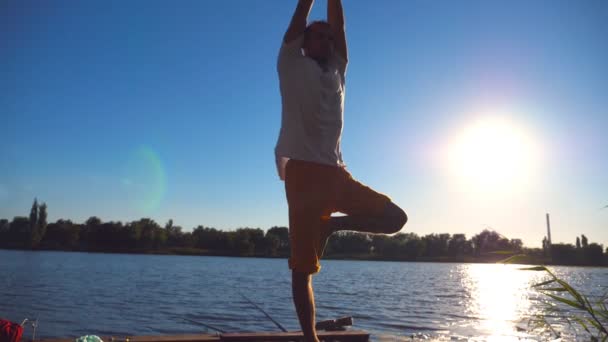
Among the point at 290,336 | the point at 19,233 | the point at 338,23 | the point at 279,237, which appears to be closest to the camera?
the point at 338,23

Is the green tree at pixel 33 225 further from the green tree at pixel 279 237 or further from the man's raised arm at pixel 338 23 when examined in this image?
the man's raised arm at pixel 338 23

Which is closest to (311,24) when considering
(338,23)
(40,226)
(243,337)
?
(338,23)

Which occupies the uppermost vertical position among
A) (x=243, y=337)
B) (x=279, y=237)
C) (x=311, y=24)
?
(x=279, y=237)

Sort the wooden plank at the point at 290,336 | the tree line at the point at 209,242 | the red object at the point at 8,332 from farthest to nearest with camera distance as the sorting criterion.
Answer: the tree line at the point at 209,242
the wooden plank at the point at 290,336
the red object at the point at 8,332

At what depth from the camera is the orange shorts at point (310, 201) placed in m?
2.83

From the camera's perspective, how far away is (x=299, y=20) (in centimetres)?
292

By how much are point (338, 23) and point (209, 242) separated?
11787 cm

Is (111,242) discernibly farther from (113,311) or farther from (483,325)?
(483,325)

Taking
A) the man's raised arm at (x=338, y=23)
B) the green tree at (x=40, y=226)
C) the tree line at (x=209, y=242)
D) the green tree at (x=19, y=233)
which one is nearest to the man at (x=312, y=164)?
the man's raised arm at (x=338, y=23)

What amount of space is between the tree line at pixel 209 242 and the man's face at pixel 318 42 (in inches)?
3794

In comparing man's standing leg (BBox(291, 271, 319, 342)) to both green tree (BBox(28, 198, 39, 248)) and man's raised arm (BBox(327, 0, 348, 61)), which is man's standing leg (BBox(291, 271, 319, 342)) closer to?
man's raised arm (BBox(327, 0, 348, 61))

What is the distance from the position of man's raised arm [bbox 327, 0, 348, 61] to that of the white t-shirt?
358 mm

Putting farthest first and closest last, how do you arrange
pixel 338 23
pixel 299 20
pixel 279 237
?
pixel 279 237, pixel 338 23, pixel 299 20

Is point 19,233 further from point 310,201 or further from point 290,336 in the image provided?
point 310,201
